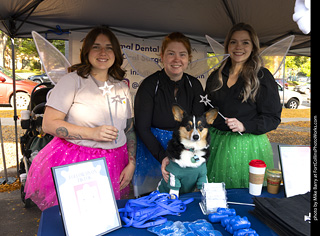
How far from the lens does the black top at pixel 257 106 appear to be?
7.04ft

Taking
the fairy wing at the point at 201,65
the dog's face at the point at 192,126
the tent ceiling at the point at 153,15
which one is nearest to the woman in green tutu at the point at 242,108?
the fairy wing at the point at 201,65

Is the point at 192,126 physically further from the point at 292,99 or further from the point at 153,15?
the point at 292,99

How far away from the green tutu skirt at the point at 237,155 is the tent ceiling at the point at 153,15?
7.40ft

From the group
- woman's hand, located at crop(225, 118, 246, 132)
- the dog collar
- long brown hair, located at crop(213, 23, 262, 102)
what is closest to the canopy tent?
long brown hair, located at crop(213, 23, 262, 102)

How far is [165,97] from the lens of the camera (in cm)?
222

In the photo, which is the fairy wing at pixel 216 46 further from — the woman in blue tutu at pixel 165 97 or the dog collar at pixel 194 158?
the dog collar at pixel 194 158

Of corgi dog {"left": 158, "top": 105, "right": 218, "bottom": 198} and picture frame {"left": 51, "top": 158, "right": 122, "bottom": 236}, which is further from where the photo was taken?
corgi dog {"left": 158, "top": 105, "right": 218, "bottom": 198}

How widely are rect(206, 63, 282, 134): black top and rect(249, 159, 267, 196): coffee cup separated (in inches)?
22.7

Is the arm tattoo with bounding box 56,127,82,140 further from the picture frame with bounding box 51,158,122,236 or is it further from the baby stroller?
the baby stroller

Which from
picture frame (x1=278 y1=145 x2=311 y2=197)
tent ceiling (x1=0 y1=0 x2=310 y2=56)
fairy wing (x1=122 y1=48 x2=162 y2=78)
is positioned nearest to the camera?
picture frame (x1=278 y1=145 x2=311 y2=197)

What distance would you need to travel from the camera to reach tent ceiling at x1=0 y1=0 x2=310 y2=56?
3682 mm

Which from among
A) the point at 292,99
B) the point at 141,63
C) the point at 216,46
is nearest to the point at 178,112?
the point at 141,63

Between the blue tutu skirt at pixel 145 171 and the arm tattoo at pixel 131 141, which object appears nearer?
the arm tattoo at pixel 131 141

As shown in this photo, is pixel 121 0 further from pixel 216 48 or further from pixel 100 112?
pixel 100 112
